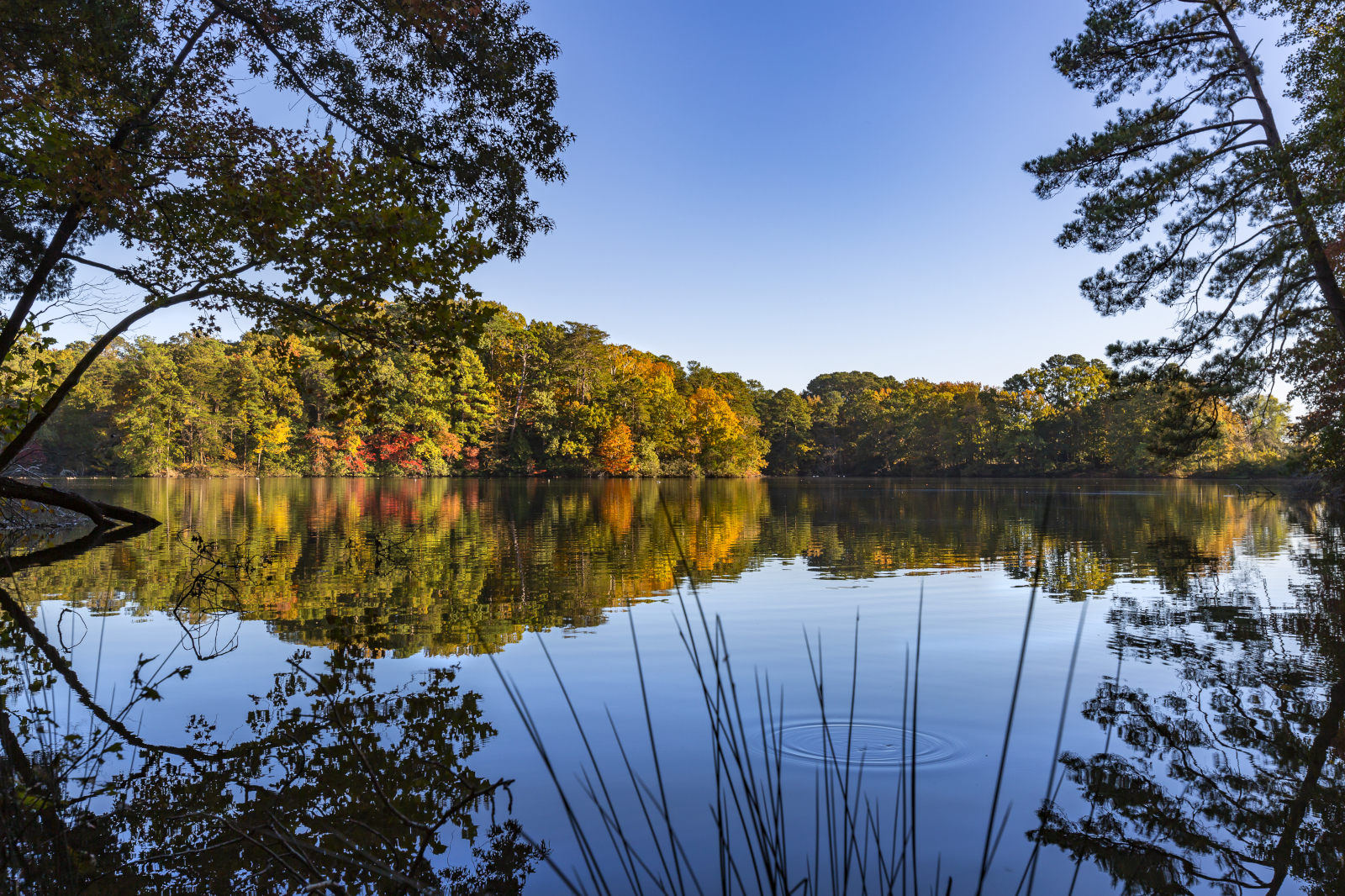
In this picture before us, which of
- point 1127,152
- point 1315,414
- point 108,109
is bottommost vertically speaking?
point 1315,414

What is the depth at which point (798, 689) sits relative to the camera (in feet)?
16.7

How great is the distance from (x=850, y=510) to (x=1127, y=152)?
12738mm

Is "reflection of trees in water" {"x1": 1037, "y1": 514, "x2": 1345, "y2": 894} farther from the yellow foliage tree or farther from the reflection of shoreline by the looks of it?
the yellow foliage tree

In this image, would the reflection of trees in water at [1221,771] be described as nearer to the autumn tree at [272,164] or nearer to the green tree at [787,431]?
the autumn tree at [272,164]

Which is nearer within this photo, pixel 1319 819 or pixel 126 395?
pixel 1319 819

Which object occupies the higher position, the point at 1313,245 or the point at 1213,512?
the point at 1313,245

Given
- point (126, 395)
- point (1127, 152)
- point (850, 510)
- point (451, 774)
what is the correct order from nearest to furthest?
point (451, 774) → point (1127, 152) → point (850, 510) → point (126, 395)

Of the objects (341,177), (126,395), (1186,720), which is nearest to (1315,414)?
(1186,720)

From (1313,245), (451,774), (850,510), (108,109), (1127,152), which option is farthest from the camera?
(850,510)

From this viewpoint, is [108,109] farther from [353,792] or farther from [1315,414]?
[1315,414]

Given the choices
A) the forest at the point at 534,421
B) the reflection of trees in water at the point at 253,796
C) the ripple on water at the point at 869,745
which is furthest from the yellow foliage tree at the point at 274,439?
the ripple on water at the point at 869,745

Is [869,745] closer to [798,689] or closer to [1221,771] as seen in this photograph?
[798,689]

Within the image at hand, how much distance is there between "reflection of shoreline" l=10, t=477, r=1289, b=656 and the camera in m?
7.60

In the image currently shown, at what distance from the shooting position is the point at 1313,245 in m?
11.4
